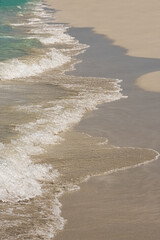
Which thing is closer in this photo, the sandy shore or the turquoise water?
the turquoise water

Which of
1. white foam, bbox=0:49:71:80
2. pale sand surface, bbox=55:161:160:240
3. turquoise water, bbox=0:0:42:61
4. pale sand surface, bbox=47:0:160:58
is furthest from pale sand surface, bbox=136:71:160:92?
pale sand surface, bbox=55:161:160:240

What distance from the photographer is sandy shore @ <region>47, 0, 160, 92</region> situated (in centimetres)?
2484

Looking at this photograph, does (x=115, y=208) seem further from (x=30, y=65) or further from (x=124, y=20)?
(x=124, y=20)

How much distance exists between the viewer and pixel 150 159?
35.7 ft

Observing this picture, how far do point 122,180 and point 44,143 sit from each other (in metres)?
2.51

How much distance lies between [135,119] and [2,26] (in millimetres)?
22434

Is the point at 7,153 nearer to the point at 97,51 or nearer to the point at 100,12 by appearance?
the point at 97,51

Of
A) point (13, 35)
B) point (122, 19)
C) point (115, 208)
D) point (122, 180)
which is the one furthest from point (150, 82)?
point (122, 19)

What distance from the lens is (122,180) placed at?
32.4ft

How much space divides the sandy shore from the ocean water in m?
2.58

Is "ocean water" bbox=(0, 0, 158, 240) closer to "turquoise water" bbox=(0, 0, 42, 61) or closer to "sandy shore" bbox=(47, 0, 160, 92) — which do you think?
"turquoise water" bbox=(0, 0, 42, 61)

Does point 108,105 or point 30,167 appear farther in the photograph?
point 108,105

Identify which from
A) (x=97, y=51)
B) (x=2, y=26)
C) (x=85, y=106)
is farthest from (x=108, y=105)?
(x=2, y=26)

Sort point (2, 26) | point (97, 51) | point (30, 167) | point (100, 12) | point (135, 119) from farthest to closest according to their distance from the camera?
point (100, 12)
point (2, 26)
point (97, 51)
point (135, 119)
point (30, 167)
